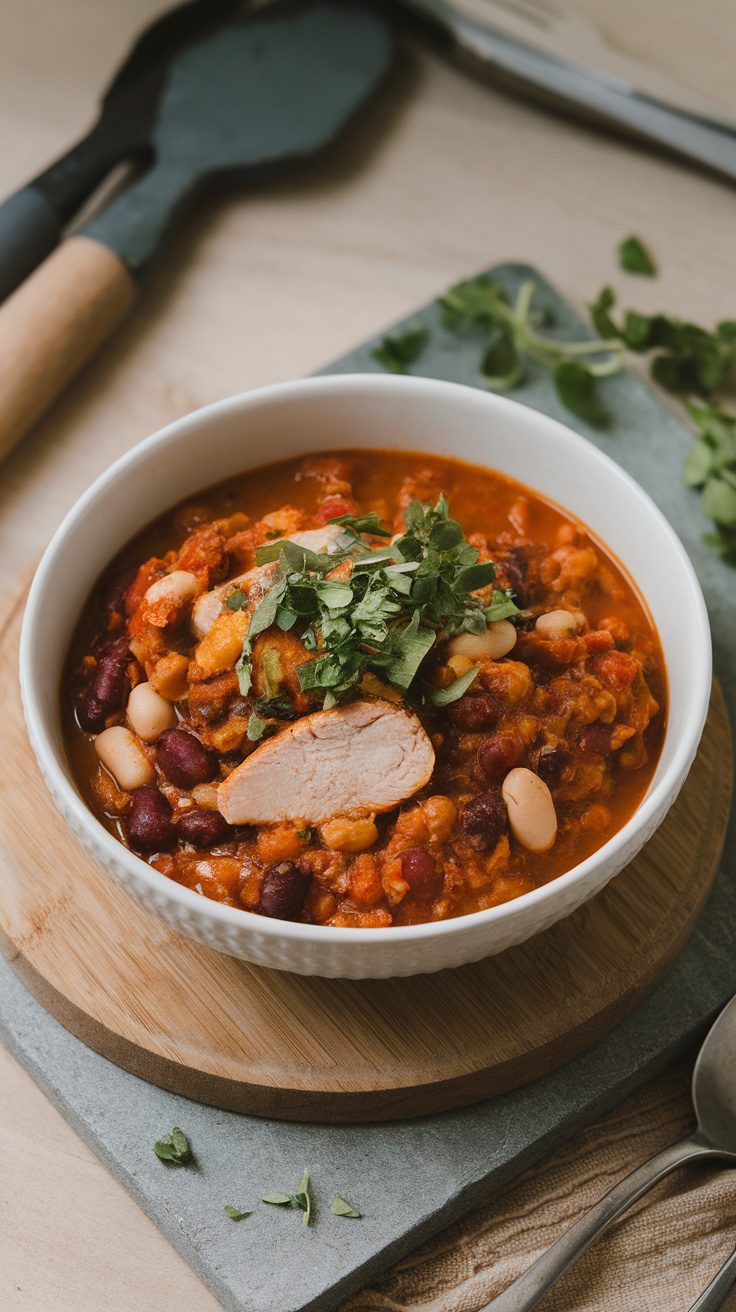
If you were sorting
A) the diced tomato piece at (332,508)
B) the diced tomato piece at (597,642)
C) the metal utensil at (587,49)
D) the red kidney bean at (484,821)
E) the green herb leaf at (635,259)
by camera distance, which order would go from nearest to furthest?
the red kidney bean at (484,821) → the diced tomato piece at (597,642) → the diced tomato piece at (332,508) → the green herb leaf at (635,259) → the metal utensil at (587,49)

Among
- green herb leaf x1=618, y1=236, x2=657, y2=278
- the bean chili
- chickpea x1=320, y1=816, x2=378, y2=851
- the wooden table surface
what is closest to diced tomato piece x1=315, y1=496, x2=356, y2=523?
the bean chili

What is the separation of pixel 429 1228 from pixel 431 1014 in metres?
0.54

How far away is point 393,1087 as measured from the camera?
340 cm

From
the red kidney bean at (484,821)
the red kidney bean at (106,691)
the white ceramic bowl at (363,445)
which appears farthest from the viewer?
the red kidney bean at (106,691)

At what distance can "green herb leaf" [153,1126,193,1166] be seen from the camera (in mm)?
3434

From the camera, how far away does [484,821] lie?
3.31 meters

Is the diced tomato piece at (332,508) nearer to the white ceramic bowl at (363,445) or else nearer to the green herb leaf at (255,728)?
the white ceramic bowl at (363,445)

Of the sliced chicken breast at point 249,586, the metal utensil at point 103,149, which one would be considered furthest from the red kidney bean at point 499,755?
the metal utensil at point 103,149

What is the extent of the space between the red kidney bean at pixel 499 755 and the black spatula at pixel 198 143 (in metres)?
2.23

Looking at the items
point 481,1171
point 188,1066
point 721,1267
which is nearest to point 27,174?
point 188,1066

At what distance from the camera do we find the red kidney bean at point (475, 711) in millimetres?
3381

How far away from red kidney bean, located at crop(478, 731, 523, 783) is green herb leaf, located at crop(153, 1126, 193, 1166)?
4.06 feet

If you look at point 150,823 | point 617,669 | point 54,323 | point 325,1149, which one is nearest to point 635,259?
point 54,323

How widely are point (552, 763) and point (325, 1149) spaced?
1179 millimetres
